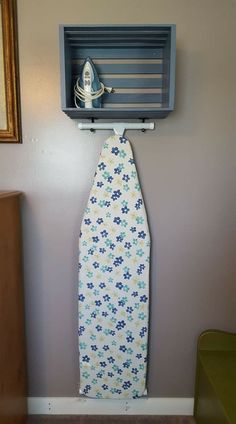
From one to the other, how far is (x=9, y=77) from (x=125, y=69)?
21.0 inches

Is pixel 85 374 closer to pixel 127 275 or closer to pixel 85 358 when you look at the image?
pixel 85 358

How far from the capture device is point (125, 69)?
4.57ft

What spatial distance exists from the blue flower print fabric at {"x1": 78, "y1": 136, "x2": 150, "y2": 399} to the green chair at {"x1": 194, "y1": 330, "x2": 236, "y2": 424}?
29 centimetres

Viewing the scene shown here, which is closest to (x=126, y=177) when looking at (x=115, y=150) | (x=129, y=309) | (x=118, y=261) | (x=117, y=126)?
(x=115, y=150)

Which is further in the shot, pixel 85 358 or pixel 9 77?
pixel 85 358

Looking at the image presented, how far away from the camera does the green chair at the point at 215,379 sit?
3.87ft

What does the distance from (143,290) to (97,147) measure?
2.39 ft

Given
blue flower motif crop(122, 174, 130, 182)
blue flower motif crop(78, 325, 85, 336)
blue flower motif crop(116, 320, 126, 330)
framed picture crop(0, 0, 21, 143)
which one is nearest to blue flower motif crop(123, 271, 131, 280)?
blue flower motif crop(116, 320, 126, 330)

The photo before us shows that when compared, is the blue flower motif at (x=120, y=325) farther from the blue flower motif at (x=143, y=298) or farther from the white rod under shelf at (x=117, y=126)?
the white rod under shelf at (x=117, y=126)

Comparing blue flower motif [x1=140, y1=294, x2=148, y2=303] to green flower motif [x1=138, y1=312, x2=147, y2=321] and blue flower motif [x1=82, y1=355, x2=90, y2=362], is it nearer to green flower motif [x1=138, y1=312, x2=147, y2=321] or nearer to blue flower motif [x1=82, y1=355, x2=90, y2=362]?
green flower motif [x1=138, y1=312, x2=147, y2=321]

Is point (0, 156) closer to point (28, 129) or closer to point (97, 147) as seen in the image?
point (28, 129)

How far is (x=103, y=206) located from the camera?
142 cm

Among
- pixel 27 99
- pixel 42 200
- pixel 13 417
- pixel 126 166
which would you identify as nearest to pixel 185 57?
pixel 126 166

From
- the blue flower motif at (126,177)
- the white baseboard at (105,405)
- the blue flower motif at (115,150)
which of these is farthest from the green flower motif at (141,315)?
the blue flower motif at (115,150)
